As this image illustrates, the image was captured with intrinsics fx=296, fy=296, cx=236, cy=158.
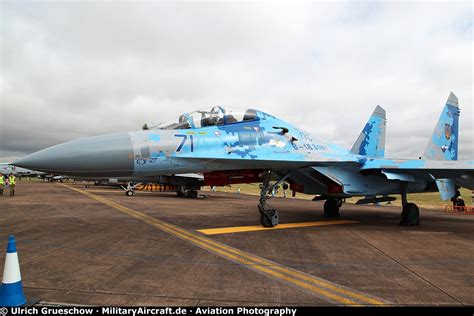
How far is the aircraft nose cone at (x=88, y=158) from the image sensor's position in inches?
219

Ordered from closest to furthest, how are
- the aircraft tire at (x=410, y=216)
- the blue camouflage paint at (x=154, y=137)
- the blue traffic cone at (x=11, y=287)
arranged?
Answer: the blue traffic cone at (x=11, y=287), the blue camouflage paint at (x=154, y=137), the aircraft tire at (x=410, y=216)

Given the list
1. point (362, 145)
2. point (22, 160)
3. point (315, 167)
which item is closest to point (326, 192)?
point (315, 167)

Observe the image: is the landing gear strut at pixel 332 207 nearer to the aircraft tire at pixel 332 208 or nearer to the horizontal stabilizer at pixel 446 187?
the aircraft tire at pixel 332 208

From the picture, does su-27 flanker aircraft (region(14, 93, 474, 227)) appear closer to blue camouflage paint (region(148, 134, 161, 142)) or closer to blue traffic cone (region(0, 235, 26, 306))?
blue camouflage paint (region(148, 134, 161, 142))

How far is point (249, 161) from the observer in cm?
750

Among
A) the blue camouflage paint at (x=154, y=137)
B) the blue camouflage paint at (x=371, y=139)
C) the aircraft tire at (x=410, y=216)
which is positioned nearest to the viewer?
the blue camouflage paint at (x=154, y=137)

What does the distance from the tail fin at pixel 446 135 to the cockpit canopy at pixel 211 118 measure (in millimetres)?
9843

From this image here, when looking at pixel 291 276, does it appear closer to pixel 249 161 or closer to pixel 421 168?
pixel 249 161

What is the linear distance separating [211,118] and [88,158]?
2988mm

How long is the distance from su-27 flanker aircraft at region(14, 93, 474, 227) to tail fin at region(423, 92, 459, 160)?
9.27 ft

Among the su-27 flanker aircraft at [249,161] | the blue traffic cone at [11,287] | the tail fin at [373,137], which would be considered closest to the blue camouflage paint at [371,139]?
the tail fin at [373,137]

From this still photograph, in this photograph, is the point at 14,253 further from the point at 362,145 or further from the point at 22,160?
the point at 362,145

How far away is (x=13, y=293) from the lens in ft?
9.87

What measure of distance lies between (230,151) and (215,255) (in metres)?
2.77
